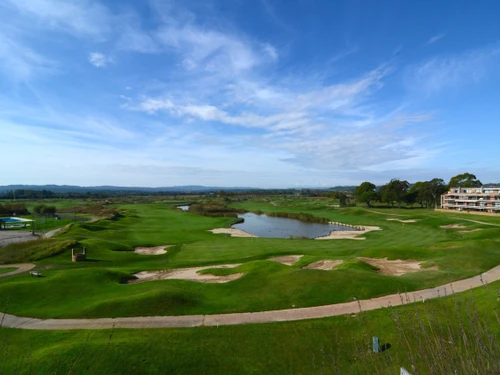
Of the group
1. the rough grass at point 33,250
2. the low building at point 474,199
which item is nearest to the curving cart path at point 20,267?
the rough grass at point 33,250

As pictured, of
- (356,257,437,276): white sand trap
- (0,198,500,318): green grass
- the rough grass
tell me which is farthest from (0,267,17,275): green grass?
(356,257,437,276): white sand trap

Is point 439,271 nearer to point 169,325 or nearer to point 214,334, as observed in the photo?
point 214,334

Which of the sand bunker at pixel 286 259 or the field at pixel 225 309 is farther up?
the field at pixel 225 309

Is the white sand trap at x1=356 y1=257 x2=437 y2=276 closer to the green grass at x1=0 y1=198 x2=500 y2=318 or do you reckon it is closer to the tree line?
the green grass at x1=0 y1=198 x2=500 y2=318

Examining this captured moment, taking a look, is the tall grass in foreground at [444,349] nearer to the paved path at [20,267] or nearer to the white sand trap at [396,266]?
the white sand trap at [396,266]

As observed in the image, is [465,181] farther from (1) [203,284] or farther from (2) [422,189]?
(1) [203,284]

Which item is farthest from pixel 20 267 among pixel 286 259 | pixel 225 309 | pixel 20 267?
pixel 286 259
